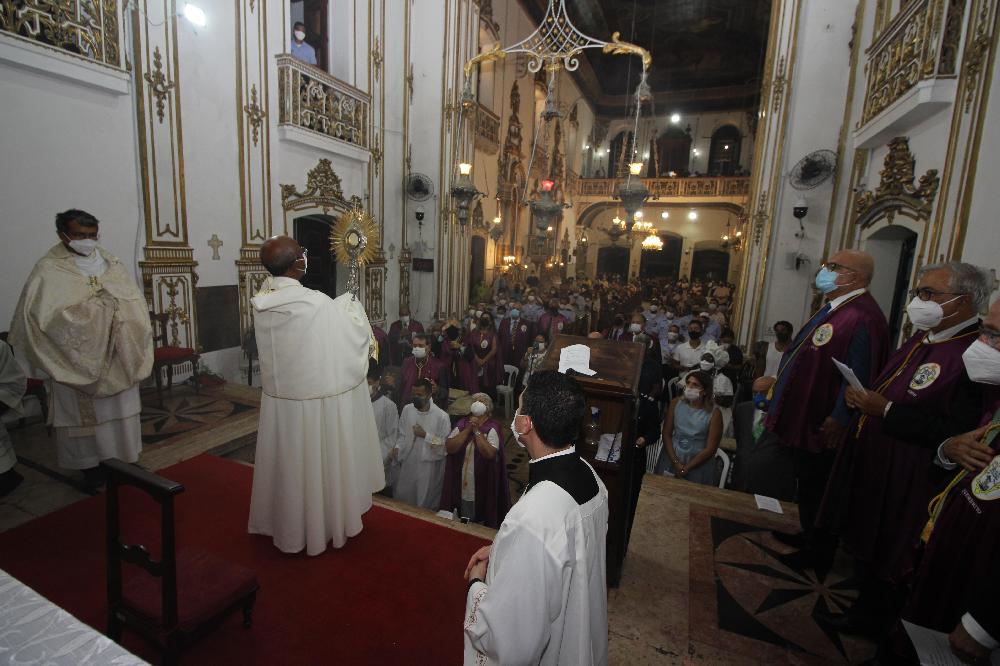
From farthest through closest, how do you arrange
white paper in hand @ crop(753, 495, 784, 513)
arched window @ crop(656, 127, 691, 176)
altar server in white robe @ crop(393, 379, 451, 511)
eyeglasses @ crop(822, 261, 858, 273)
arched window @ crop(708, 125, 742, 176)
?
arched window @ crop(656, 127, 691, 176) → arched window @ crop(708, 125, 742, 176) → altar server in white robe @ crop(393, 379, 451, 511) → white paper in hand @ crop(753, 495, 784, 513) → eyeglasses @ crop(822, 261, 858, 273)

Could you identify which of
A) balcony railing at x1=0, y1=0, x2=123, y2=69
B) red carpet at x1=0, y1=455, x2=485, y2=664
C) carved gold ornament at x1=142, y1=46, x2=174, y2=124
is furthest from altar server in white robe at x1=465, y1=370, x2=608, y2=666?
carved gold ornament at x1=142, y1=46, x2=174, y2=124

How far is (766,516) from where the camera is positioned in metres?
3.73

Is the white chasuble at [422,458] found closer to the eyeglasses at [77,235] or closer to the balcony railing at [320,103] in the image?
the eyeglasses at [77,235]

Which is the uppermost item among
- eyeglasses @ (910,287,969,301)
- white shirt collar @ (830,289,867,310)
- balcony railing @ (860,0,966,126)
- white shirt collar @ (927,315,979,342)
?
balcony railing @ (860,0,966,126)

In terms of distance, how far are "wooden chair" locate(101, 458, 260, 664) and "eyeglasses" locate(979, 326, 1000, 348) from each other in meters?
3.23

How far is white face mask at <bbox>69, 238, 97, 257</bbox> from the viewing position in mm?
3326

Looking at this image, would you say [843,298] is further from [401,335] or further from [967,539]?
[401,335]

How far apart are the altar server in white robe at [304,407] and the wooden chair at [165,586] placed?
619 millimetres

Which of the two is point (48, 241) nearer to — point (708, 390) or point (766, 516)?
point (708, 390)

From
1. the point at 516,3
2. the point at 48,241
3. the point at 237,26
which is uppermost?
the point at 516,3

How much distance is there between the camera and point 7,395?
3.35 m

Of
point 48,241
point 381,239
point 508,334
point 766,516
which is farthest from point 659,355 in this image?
point 48,241

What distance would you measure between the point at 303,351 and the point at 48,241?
4.61m

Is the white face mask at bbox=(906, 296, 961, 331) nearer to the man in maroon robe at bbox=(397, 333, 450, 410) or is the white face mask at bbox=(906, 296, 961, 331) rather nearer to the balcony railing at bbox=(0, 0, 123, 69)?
the man in maroon robe at bbox=(397, 333, 450, 410)
